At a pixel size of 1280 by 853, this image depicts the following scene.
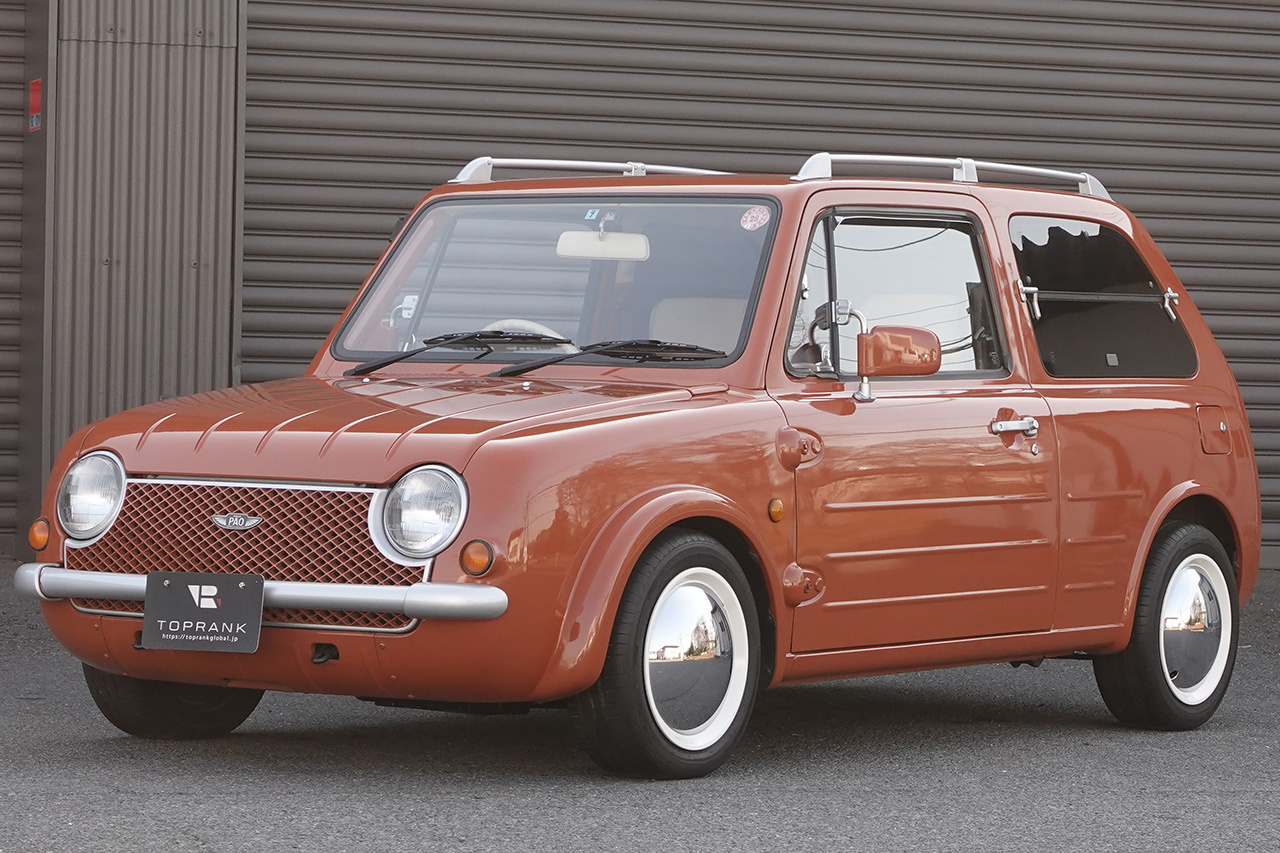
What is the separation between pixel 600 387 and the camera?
5586mm

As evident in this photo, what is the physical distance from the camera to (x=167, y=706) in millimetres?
5766

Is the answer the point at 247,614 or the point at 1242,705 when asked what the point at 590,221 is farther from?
the point at 1242,705

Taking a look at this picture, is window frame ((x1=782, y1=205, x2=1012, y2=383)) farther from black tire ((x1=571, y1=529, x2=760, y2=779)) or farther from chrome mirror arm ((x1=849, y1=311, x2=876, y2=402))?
black tire ((x1=571, y1=529, x2=760, y2=779))

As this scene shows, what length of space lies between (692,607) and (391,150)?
6.36 metres

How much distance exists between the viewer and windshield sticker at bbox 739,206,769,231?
5.97m

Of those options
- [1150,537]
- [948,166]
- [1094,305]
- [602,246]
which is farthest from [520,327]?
A: [1150,537]

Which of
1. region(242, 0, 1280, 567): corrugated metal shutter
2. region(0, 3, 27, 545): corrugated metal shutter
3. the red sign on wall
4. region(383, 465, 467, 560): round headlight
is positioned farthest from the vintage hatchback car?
region(0, 3, 27, 545): corrugated metal shutter

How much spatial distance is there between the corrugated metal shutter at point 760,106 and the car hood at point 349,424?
216 inches

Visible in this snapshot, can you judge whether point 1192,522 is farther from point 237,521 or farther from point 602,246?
point 237,521

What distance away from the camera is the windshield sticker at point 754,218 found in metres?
5.97

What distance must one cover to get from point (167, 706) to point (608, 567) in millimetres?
1511

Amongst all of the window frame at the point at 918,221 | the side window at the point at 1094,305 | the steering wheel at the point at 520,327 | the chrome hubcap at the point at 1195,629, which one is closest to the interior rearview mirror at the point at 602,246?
the steering wheel at the point at 520,327

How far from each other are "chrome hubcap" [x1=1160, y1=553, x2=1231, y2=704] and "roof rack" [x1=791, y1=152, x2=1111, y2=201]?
4.52ft

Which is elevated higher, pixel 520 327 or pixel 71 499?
pixel 520 327
